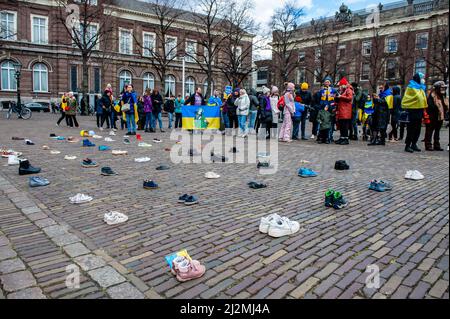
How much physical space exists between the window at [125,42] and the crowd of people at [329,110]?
39216 millimetres

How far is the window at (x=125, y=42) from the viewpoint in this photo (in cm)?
5334

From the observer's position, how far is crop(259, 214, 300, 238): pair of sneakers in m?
3.89

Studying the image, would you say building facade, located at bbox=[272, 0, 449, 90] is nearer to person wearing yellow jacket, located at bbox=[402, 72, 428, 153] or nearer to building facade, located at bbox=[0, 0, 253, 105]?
building facade, located at bbox=[0, 0, 253, 105]

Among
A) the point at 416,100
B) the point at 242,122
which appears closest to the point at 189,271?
the point at 416,100

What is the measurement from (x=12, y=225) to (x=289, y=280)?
328 cm

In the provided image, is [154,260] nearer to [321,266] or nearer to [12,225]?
[321,266]

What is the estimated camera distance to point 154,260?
3336 millimetres

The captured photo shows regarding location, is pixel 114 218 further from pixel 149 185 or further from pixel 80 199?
pixel 149 185

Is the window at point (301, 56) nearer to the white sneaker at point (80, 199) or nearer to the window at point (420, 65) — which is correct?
the window at point (420, 65)

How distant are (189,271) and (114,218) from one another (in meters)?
1.70

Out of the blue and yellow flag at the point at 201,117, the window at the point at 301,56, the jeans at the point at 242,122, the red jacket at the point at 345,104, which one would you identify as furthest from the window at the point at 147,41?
the red jacket at the point at 345,104

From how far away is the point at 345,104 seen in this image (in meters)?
12.9

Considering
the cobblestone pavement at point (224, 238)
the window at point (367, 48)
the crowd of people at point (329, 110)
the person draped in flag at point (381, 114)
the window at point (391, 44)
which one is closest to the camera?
the cobblestone pavement at point (224, 238)
